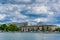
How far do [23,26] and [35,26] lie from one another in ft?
24.4

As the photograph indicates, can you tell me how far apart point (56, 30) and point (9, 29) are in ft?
95.1

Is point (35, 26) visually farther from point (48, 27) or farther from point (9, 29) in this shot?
point (9, 29)

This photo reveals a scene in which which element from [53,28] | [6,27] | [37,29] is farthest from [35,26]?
[6,27]

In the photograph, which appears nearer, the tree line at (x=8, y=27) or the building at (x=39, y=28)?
the tree line at (x=8, y=27)

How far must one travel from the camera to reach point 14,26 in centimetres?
11988

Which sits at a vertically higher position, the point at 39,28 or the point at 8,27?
the point at 8,27

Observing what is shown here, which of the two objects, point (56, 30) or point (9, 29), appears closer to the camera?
point (9, 29)

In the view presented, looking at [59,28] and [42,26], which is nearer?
[42,26]

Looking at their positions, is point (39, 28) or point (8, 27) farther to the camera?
point (39, 28)

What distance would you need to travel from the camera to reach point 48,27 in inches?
4852

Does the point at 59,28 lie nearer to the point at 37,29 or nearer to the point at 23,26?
the point at 37,29

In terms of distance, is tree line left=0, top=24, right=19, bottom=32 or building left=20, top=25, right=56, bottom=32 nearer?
tree line left=0, top=24, right=19, bottom=32

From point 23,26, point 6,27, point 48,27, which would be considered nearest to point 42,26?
point 48,27

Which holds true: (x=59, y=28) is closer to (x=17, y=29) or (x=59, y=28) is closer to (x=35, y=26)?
(x=35, y=26)
